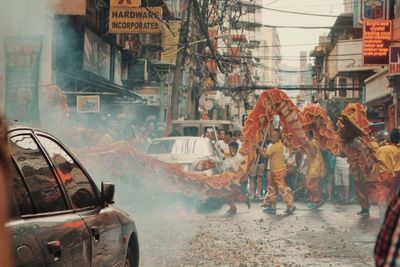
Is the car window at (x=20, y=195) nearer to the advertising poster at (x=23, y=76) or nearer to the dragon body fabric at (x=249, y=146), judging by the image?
the advertising poster at (x=23, y=76)

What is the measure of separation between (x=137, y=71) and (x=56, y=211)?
2515 centimetres

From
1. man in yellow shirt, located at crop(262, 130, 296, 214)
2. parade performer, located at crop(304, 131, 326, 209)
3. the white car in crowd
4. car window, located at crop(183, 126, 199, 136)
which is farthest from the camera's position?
car window, located at crop(183, 126, 199, 136)

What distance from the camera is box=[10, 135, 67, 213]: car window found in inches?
146

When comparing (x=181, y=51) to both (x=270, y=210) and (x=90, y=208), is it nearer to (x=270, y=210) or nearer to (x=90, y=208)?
(x=270, y=210)

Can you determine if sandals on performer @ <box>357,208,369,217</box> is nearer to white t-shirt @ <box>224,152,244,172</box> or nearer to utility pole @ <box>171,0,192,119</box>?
white t-shirt @ <box>224,152,244,172</box>

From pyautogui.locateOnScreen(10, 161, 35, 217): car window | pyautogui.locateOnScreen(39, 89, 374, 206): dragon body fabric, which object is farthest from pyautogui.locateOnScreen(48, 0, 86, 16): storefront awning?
pyautogui.locateOnScreen(10, 161, 35, 217): car window

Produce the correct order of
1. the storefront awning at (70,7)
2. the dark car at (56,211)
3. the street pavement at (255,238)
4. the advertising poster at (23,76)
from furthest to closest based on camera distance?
the storefront awning at (70,7) < the advertising poster at (23,76) < the street pavement at (255,238) < the dark car at (56,211)

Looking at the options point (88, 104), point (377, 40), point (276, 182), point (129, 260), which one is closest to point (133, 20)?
point (88, 104)

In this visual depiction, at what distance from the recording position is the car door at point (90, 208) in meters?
4.29

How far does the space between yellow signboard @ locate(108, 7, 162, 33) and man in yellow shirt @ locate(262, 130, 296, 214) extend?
506cm

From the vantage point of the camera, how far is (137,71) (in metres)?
28.9

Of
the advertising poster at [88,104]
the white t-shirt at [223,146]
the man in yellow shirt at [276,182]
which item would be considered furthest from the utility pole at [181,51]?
the man in yellow shirt at [276,182]

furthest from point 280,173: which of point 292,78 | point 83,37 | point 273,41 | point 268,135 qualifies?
point 292,78

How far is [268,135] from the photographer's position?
15047mm
